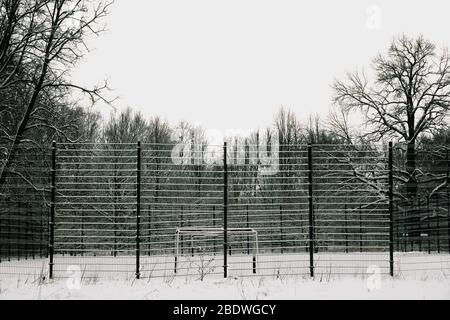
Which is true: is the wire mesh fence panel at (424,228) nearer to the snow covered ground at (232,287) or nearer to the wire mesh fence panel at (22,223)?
the snow covered ground at (232,287)

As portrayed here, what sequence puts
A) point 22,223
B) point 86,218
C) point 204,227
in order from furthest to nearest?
point 86,218, point 22,223, point 204,227

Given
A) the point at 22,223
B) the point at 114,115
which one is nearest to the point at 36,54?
the point at 22,223

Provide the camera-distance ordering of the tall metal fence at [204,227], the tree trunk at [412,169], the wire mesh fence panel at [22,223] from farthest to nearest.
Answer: the wire mesh fence panel at [22,223]
the tree trunk at [412,169]
the tall metal fence at [204,227]

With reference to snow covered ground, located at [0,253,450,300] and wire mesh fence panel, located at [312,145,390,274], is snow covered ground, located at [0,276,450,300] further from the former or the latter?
wire mesh fence panel, located at [312,145,390,274]

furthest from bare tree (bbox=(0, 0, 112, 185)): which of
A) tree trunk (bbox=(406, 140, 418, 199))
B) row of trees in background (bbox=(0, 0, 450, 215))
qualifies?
tree trunk (bbox=(406, 140, 418, 199))

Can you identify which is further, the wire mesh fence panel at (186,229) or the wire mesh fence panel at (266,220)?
the wire mesh fence panel at (266,220)

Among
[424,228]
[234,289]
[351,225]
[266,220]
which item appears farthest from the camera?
[266,220]

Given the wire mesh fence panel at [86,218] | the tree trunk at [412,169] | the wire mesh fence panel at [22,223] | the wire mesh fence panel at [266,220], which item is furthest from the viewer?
the wire mesh fence panel at [22,223]

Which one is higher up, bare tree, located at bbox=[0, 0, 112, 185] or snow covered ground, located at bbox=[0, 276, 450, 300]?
bare tree, located at bbox=[0, 0, 112, 185]

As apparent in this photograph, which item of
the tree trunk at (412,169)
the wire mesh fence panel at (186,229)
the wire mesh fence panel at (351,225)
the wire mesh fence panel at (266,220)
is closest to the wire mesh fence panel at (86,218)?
the wire mesh fence panel at (186,229)

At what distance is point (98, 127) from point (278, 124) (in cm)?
1507

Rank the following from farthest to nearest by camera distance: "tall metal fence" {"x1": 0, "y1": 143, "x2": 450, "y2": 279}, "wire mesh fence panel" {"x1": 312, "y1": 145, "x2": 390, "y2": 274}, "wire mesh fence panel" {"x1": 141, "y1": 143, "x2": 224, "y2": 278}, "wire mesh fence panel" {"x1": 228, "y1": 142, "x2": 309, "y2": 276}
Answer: "wire mesh fence panel" {"x1": 228, "y1": 142, "x2": 309, "y2": 276} < "wire mesh fence panel" {"x1": 312, "y1": 145, "x2": 390, "y2": 274} < "wire mesh fence panel" {"x1": 141, "y1": 143, "x2": 224, "y2": 278} < "tall metal fence" {"x1": 0, "y1": 143, "x2": 450, "y2": 279}

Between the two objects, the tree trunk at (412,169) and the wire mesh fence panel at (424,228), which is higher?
the tree trunk at (412,169)

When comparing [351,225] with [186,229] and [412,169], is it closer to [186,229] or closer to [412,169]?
[412,169]
